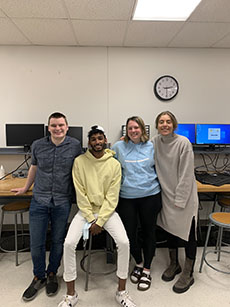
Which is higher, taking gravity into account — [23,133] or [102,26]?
[102,26]

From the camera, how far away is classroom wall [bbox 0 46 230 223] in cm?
276

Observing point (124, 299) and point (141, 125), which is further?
point (141, 125)

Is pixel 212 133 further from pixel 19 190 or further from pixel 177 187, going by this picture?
pixel 19 190

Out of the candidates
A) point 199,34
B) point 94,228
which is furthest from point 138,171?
point 199,34

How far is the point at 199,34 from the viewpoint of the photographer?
243 cm

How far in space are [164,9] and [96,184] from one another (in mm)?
1764

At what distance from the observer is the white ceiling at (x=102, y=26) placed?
1830 mm

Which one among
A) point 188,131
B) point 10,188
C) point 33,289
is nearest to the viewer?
point 33,289

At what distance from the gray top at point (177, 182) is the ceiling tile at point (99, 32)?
4.23 feet

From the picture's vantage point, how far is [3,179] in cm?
252

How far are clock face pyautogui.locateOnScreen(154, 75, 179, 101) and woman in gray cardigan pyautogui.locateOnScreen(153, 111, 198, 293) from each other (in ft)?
3.59

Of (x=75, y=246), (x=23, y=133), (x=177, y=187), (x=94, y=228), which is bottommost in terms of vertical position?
(x=75, y=246)

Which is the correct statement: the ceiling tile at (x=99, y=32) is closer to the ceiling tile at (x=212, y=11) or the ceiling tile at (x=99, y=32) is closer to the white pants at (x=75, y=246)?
the ceiling tile at (x=212, y=11)

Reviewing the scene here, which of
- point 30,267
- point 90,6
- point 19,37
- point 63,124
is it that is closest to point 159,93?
point 90,6
